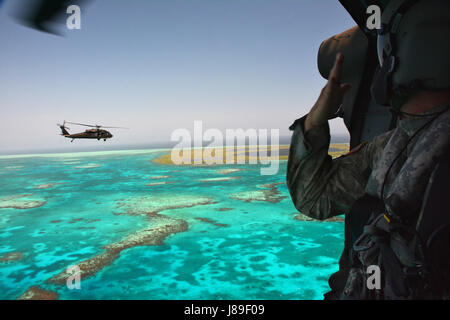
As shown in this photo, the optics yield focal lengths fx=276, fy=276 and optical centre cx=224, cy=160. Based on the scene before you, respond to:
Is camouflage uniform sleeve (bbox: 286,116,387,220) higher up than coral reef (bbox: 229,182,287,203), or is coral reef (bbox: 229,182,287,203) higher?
camouflage uniform sleeve (bbox: 286,116,387,220)

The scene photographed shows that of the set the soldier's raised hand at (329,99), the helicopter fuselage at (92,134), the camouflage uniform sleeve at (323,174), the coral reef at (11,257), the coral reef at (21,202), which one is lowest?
the coral reef at (11,257)

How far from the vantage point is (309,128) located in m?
1.14

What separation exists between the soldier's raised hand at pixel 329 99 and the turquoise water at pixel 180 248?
399 cm

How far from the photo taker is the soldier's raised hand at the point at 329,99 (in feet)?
3.32

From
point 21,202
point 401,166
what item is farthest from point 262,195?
point 401,166

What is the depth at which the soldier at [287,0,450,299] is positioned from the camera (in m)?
0.86

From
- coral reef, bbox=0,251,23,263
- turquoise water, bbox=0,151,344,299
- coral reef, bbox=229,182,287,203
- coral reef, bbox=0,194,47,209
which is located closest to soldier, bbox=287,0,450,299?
turquoise water, bbox=0,151,344,299

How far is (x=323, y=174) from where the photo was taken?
4.09 ft

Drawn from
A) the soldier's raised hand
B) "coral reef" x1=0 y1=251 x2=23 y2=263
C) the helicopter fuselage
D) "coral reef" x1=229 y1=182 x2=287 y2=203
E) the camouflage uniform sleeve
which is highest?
the helicopter fuselage
